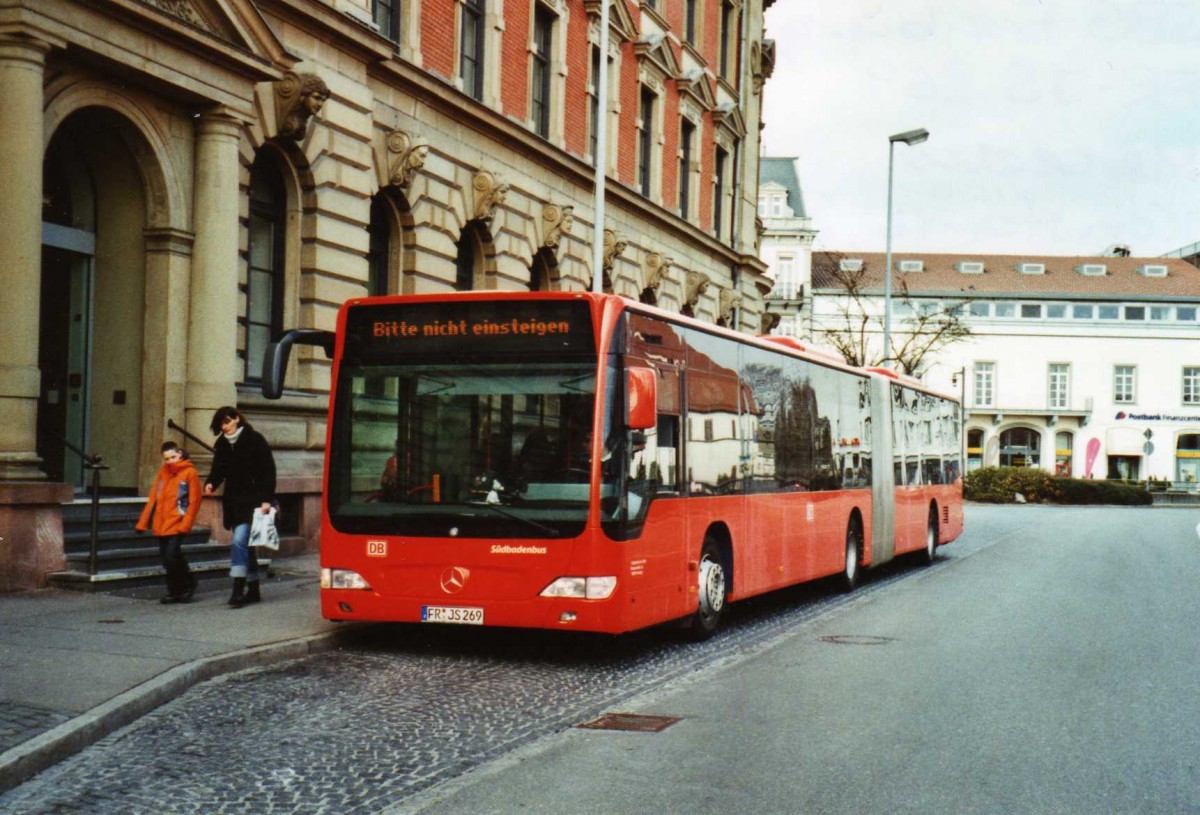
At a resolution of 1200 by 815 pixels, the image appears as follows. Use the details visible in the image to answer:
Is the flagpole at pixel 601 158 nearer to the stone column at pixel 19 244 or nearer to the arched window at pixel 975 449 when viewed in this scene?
the stone column at pixel 19 244

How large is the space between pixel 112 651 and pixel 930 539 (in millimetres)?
16124

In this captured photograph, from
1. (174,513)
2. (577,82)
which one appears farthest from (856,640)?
(577,82)

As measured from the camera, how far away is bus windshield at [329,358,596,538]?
10555mm

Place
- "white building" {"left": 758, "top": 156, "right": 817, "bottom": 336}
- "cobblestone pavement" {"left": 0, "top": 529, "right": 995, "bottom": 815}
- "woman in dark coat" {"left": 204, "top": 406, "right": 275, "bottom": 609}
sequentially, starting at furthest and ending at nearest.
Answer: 1. "white building" {"left": 758, "top": 156, "right": 817, "bottom": 336}
2. "woman in dark coat" {"left": 204, "top": 406, "right": 275, "bottom": 609}
3. "cobblestone pavement" {"left": 0, "top": 529, "right": 995, "bottom": 815}

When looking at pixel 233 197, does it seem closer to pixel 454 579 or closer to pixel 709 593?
pixel 454 579

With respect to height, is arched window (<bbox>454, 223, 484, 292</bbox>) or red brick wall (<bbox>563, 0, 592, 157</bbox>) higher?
red brick wall (<bbox>563, 0, 592, 157</bbox>)

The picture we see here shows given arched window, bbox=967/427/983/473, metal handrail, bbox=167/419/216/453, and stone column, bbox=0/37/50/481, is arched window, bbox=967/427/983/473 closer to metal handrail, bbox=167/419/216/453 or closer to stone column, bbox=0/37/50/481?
metal handrail, bbox=167/419/216/453

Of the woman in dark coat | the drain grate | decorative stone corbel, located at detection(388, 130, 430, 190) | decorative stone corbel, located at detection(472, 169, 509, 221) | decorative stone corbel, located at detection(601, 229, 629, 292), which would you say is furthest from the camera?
decorative stone corbel, located at detection(601, 229, 629, 292)

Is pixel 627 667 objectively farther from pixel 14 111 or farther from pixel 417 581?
pixel 14 111

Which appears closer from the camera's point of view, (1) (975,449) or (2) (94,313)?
(2) (94,313)

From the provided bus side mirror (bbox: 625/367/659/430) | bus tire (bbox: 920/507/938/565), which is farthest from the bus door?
bus side mirror (bbox: 625/367/659/430)

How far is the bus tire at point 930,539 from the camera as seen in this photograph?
75.3 feet

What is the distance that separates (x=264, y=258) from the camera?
1830 cm

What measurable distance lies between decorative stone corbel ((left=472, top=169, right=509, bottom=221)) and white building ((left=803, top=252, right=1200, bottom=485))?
61.5 metres
